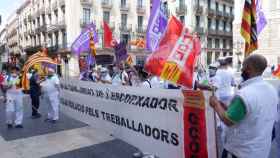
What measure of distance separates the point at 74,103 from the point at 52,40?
42.9 m

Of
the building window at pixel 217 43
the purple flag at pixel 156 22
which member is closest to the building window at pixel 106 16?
Result: the building window at pixel 217 43

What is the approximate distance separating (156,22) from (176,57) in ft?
10.5

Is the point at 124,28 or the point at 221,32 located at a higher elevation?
the point at 221,32

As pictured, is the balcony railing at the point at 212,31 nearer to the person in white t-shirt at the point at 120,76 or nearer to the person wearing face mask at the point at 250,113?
the person in white t-shirt at the point at 120,76

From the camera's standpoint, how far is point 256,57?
3111 mm

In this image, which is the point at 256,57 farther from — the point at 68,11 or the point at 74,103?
the point at 68,11

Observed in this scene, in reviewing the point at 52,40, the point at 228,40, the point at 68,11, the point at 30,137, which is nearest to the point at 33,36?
the point at 52,40

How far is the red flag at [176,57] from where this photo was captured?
4.50m

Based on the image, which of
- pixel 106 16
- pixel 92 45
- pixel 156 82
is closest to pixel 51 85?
pixel 156 82

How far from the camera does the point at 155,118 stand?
15.1 ft

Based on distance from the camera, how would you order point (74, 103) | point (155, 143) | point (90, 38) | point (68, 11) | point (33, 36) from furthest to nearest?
point (33, 36), point (68, 11), point (90, 38), point (74, 103), point (155, 143)

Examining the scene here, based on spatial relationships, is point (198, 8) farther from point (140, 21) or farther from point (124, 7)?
point (124, 7)

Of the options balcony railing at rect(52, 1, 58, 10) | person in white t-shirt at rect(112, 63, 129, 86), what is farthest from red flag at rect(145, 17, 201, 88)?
balcony railing at rect(52, 1, 58, 10)

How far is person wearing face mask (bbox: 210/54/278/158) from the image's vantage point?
2.97 metres
